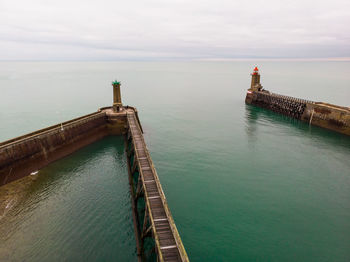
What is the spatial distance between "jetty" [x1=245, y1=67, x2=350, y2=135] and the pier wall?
1725 inches

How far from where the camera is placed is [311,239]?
17797 millimetres

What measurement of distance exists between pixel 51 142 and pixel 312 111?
54991mm

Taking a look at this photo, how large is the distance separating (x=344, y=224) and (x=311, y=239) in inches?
184

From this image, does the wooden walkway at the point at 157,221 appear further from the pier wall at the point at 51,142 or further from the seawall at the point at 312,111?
the seawall at the point at 312,111

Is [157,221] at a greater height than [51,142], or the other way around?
[51,142]

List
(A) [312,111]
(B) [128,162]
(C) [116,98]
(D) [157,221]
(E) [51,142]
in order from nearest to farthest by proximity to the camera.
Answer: (D) [157,221] → (E) [51,142] → (B) [128,162] → (C) [116,98] → (A) [312,111]

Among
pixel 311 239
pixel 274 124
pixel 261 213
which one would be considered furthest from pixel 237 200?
pixel 274 124

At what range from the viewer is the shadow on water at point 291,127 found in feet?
135

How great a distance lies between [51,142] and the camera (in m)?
29.8

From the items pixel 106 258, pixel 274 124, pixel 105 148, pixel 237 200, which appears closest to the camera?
pixel 106 258

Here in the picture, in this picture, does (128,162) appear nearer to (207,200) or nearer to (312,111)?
(207,200)

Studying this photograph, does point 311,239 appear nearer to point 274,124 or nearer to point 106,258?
point 106,258

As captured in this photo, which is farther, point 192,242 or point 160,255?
point 192,242

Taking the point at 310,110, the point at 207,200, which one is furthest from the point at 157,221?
the point at 310,110
